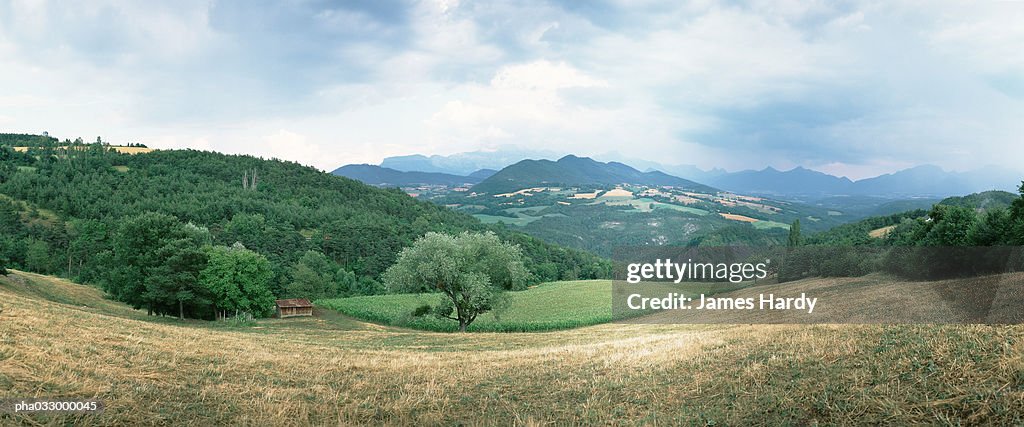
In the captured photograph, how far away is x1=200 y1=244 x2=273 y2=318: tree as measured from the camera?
51094mm

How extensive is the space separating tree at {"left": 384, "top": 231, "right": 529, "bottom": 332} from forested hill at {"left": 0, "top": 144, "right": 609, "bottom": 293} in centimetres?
6868

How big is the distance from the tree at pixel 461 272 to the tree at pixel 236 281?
22630 mm

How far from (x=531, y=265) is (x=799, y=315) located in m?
109

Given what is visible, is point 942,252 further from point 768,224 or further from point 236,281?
point 768,224

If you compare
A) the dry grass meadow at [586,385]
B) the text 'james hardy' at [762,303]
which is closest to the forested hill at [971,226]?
the text 'james hardy' at [762,303]

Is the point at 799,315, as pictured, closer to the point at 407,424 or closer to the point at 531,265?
the point at 407,424

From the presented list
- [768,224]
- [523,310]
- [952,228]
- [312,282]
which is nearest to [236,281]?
[523,310]

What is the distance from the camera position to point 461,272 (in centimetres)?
3969

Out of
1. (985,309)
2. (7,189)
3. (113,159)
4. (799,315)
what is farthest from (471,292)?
(113,159)

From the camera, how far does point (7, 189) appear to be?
140500mm

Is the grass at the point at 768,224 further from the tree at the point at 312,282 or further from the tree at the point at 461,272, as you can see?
the tree at the point at 461,272

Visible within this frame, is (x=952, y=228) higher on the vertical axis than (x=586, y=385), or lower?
higher

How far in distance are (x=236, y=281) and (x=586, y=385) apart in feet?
173

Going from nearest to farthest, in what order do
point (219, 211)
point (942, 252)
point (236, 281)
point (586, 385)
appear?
point (586, 385) < point (942, 252) < point (236, 281) < point (219, 211)
